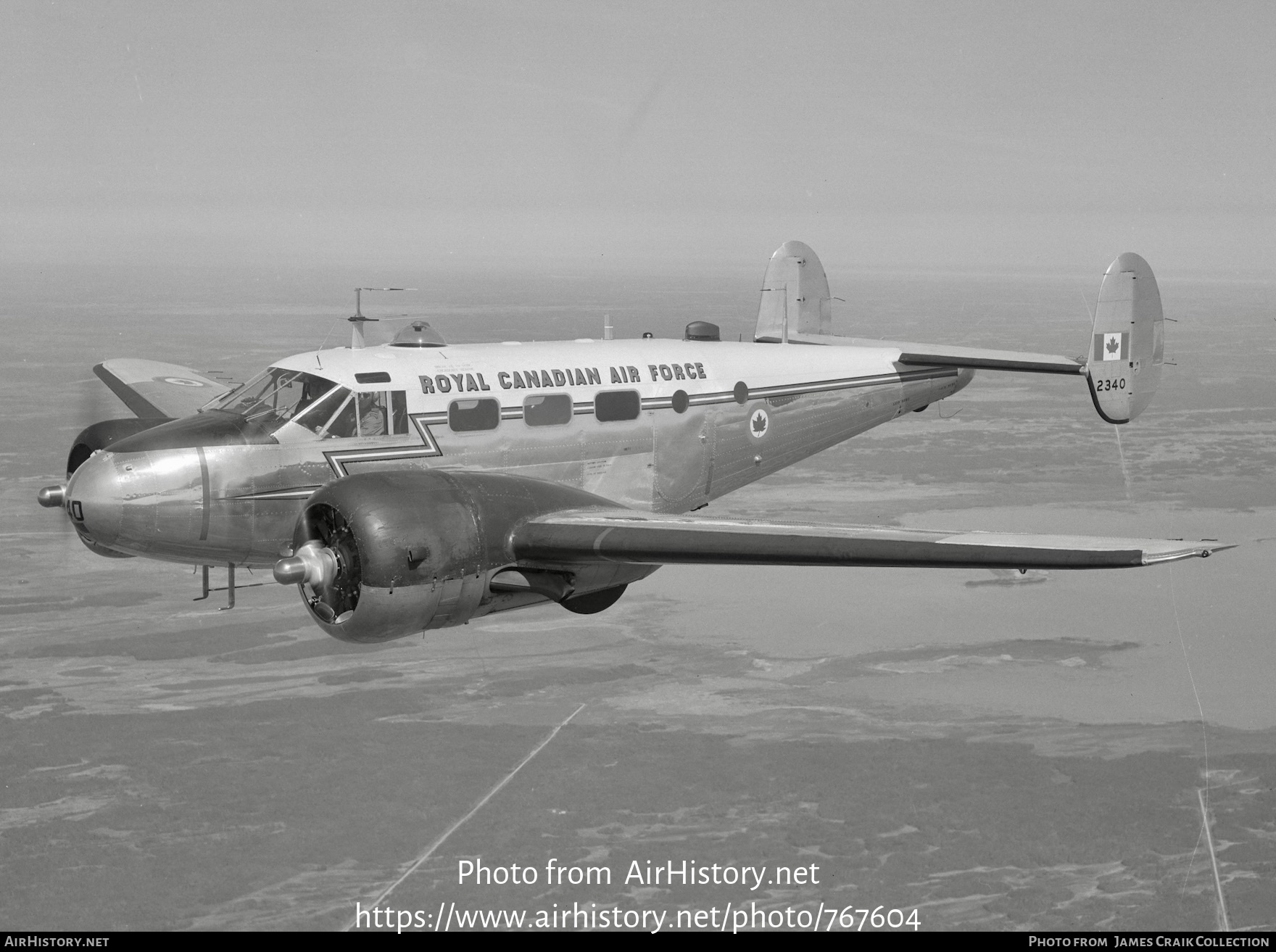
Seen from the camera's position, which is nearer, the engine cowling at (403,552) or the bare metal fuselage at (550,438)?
the engine cowling at (403,552)

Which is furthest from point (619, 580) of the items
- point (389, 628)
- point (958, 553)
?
point (958, 553)

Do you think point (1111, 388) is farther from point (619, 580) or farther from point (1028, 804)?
point (1028, 804)

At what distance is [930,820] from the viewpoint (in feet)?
110

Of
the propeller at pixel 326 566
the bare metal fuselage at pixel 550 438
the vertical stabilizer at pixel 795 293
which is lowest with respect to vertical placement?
the propeller at pixel 326 566

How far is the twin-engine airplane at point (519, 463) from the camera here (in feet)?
49.2

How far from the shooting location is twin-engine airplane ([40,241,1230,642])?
14992 mm

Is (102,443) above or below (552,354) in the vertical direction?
below

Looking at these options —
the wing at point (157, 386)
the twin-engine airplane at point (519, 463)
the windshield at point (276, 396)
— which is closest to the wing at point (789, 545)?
the twin-engine airplane at point (519, 463)

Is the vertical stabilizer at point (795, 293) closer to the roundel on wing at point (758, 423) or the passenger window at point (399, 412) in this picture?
the roundel on wing at point (758, 423)

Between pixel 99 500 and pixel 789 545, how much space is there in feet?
28.8

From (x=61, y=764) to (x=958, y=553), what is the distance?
27.2 meters

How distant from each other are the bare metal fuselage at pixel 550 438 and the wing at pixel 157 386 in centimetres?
638

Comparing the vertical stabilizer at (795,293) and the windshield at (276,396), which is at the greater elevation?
the vertical stabilizer at (795,293)

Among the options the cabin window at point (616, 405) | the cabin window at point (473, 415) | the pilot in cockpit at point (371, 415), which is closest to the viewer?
the pilot in cockpit at point (371, 415)
